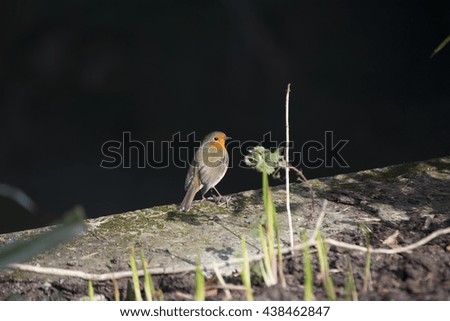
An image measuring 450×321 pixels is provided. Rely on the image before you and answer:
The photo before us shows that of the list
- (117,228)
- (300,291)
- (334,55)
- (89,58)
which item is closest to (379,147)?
(334,55)

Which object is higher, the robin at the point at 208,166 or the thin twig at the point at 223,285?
the robin at the point at 208,166

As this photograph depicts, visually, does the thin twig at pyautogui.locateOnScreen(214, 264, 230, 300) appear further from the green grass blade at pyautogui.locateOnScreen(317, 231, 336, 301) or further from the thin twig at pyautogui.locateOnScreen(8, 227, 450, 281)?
the green grass blade at pyautogui.locateOnScreen(317, 231, 336, 301)

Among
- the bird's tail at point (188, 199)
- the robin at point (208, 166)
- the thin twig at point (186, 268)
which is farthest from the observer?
the robin at point (208, 166)

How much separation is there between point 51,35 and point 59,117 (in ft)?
2.36

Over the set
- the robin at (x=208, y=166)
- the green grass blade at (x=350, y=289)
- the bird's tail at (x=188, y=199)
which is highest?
the robin at (x=208, y=166)

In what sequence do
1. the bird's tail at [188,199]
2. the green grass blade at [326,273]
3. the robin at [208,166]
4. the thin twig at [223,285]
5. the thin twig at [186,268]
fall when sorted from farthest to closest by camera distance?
the robin at [208,166] < the bird's tail at [188,199] < the thin twig at [186,268] < the thin twig at [223,285] < the green grass blade at [326,273]

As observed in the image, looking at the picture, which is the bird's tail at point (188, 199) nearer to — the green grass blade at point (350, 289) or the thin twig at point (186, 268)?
the thin twig at point (186, 268)

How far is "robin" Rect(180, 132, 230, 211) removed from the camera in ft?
12.1

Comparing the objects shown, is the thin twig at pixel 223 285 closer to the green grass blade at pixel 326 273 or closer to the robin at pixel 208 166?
the green grass blade at pixel 326 273

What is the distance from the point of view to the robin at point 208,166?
369 centimetres

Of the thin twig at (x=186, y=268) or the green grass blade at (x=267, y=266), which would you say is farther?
the thin twig at (x=186, y=268)

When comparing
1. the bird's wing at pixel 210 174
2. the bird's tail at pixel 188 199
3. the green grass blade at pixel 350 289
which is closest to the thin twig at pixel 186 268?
the green grass blade at pixel 350 289

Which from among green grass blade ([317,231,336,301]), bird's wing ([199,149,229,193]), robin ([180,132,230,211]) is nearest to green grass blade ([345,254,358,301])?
green grass blade ([317,231,336,301])

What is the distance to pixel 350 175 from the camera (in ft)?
10.7
